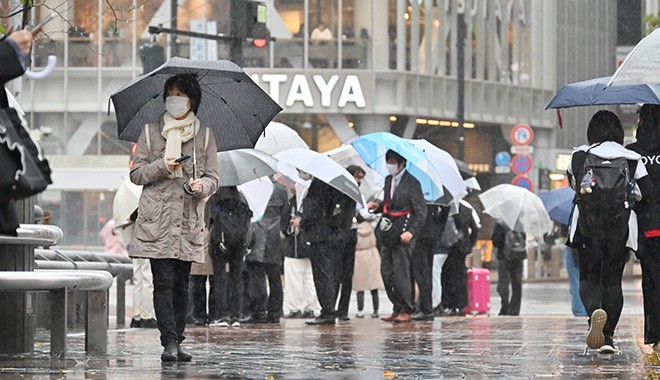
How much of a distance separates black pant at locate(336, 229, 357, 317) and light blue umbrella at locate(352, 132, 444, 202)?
1.06 meters

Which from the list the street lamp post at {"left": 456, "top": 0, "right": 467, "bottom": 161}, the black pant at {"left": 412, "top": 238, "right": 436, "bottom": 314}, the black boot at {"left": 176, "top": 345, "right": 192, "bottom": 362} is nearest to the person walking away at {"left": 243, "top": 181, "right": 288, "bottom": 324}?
the black pant at {"left": 412, "top": 238, "right": 436, "bottom": 314}

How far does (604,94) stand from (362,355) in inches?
109

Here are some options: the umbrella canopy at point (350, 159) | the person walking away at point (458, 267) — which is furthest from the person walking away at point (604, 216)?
the person walking away at point (458, 267)

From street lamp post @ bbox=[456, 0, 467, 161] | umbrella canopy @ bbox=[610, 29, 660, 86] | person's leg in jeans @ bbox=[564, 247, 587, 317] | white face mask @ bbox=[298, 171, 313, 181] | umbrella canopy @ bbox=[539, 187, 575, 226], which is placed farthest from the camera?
street lamp post @ bbox=[456, 0, 467, 161]

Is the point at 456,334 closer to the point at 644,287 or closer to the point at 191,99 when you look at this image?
the point at 644,287

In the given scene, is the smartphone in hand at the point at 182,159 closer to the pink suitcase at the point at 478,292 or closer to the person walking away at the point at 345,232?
the person walking away at the point at 345,232

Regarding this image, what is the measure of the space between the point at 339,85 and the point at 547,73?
10.1m

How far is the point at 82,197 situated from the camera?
52719 millimetres

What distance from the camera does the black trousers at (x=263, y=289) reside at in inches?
791

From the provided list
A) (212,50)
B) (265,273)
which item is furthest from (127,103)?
(212,50)

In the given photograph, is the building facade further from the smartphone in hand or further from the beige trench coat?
the smartphone in hand

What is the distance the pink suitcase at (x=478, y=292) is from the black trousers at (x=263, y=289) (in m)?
6.02

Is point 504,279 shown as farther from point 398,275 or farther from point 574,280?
point 398,275

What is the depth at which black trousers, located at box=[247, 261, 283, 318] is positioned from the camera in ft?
65.9
